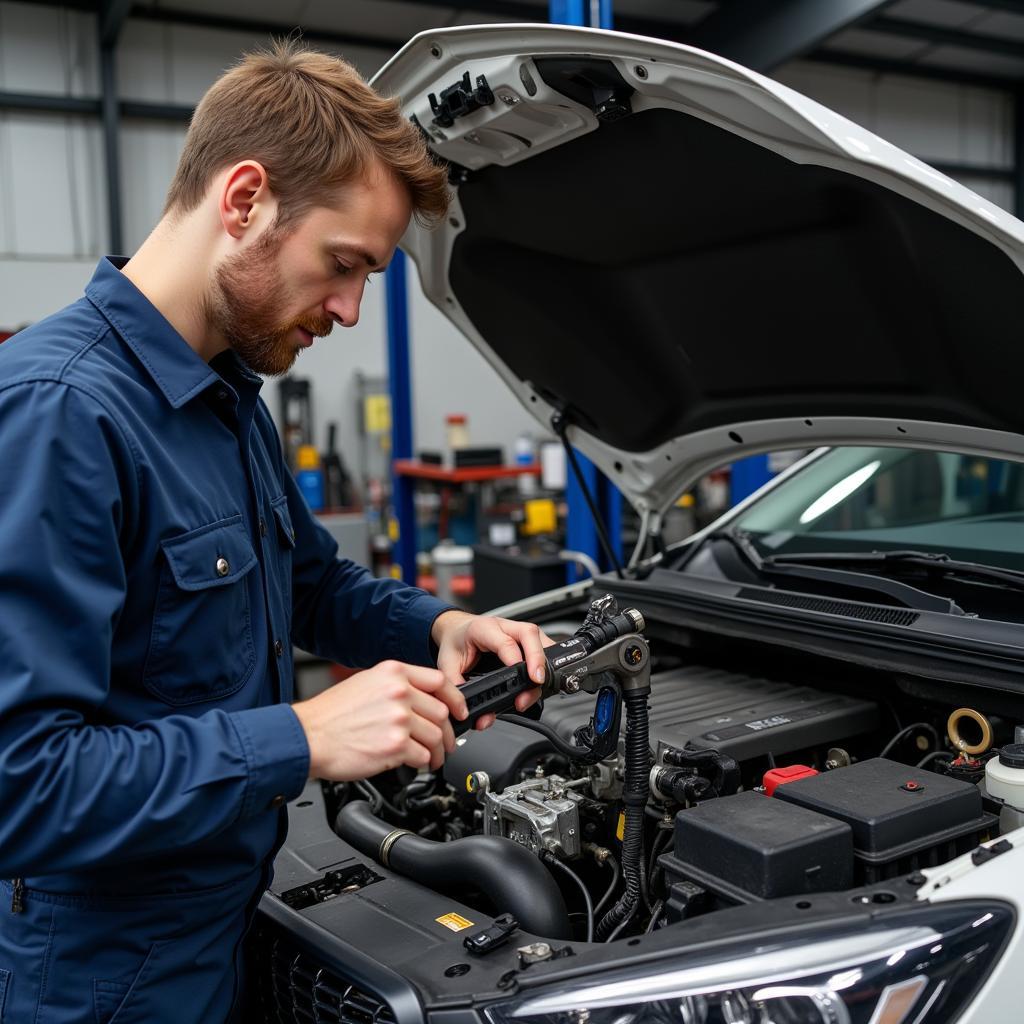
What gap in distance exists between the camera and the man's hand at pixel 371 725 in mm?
1059

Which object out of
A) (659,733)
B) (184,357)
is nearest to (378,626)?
(659,733)

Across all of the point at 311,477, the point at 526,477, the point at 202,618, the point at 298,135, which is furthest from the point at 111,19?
the point at 202,618

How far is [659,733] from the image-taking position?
1618 millimetres

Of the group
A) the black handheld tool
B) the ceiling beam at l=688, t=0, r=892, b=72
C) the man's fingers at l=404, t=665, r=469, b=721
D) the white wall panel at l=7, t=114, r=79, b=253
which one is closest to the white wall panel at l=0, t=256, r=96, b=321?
the white wall panel at l=7, t=114, r=79, b=253

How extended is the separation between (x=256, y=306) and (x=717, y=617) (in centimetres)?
108

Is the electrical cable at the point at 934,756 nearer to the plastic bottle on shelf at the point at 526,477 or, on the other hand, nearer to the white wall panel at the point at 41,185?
the plastic bottle on shelf at the point at 526,477

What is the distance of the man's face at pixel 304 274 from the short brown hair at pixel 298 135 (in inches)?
1.0

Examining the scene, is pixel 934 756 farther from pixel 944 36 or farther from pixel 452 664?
pixel 944 36

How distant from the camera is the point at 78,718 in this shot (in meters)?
0.99

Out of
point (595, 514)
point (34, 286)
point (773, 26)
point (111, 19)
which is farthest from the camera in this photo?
point (34, 286)

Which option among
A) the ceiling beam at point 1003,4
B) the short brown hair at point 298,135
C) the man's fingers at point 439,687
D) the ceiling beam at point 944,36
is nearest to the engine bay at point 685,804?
the man's fingers at point 439,687

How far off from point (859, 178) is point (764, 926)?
1.01 m

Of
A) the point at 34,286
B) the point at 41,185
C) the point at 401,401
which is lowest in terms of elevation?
the point at 401,401

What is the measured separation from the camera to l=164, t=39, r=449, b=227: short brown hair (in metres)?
1.21
